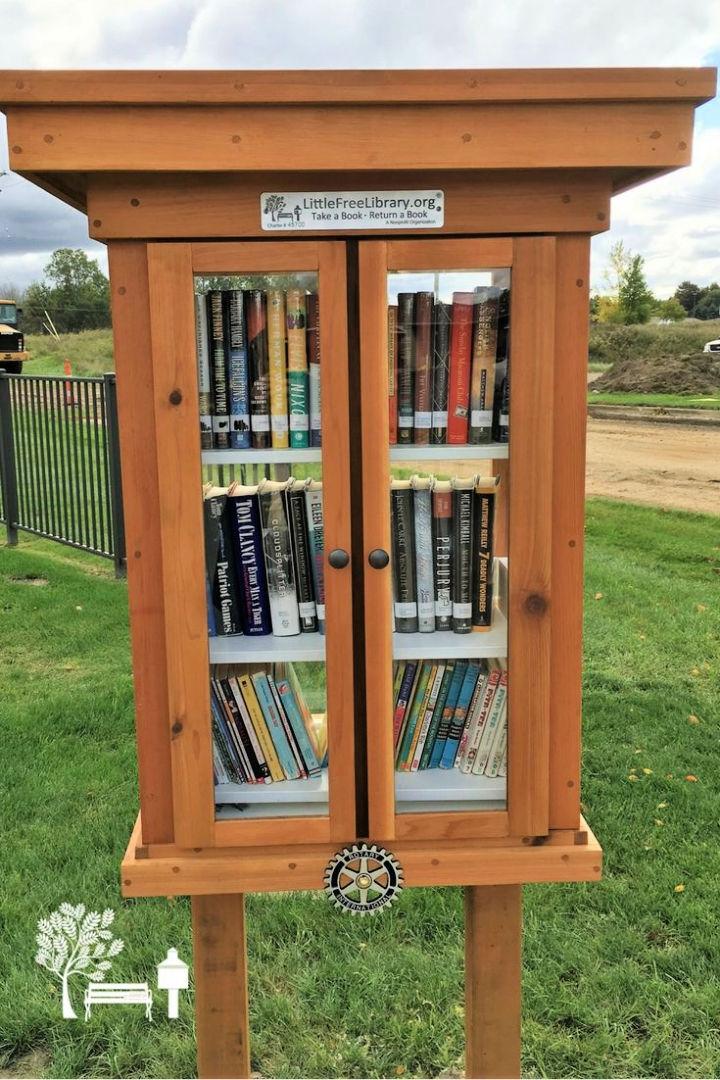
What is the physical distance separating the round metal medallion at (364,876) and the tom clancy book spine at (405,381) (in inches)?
31.6

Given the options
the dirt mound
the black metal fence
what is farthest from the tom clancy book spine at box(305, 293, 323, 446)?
the dirt mound

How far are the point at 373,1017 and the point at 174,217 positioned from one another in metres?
2.21

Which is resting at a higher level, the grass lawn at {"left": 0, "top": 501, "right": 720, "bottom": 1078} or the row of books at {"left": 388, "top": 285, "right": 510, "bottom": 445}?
the row of books at {"left": 388, "top": 285, "right": 510, "bottom": 445}

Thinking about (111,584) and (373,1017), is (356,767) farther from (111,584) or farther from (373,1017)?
(111,584)

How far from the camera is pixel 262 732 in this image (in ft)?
6.42

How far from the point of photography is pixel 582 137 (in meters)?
1.64

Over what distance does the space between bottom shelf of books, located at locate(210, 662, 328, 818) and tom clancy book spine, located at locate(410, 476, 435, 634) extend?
261 millimetres

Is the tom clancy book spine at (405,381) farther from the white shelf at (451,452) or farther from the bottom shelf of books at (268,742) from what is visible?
the bottom shelf of books at (268,742)

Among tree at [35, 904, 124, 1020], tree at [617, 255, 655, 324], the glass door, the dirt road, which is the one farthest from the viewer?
tree at [617, 255, 655, 324]

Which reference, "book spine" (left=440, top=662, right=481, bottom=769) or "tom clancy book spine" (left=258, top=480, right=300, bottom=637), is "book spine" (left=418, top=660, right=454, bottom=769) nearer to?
"book spine" (left=440, top=662, right=481, bottom=769)

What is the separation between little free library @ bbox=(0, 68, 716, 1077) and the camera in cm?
161

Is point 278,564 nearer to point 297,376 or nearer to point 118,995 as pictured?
point 297,376

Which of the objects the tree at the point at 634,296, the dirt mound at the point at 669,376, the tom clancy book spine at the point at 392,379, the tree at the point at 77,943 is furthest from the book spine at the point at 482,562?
the tree at the point at 634,296

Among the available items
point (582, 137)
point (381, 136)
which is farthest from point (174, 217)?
point (582, 137)
